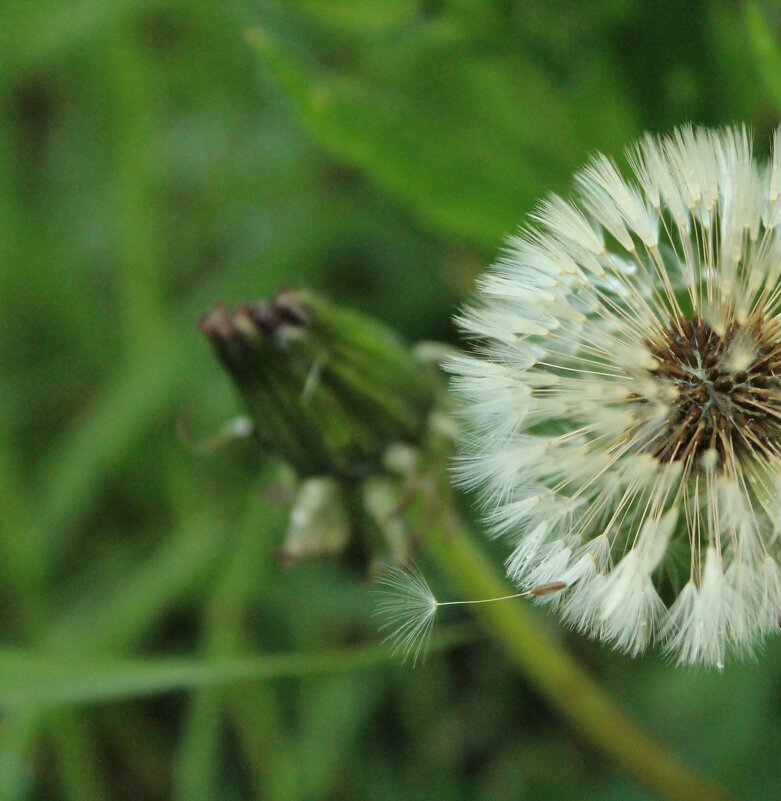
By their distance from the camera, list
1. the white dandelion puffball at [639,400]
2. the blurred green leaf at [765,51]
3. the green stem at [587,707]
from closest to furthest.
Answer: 1. the white dandelion puffball at [639,400]
2. the blurred green leaf at [765,51]
3. the green stem at [587,707]

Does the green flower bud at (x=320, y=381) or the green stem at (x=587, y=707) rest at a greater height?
the green flower bud at (x=320, y=381)

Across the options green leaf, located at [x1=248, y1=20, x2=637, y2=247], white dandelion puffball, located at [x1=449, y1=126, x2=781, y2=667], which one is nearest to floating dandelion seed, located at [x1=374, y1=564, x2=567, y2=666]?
white dandelion puffball, located at [x1=449, y1=126, x2=781, y2=667]

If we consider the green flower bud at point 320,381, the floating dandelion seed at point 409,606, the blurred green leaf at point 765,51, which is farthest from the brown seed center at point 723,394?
the blurred green leaf at point 765,51

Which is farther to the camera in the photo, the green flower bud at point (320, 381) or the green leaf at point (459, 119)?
the green leaf at point (459, 119)

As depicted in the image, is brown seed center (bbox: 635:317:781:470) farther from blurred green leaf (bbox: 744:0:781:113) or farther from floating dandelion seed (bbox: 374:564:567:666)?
blurred green leaf (bbox: 744:0:781:113)

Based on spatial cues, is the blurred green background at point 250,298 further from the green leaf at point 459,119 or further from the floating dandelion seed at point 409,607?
the floating dandelion seed at point 409,607

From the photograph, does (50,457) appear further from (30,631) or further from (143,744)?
(143,744)

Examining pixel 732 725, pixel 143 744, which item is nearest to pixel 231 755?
pixel 143 744

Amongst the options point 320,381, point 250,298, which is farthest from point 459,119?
point 320,381
